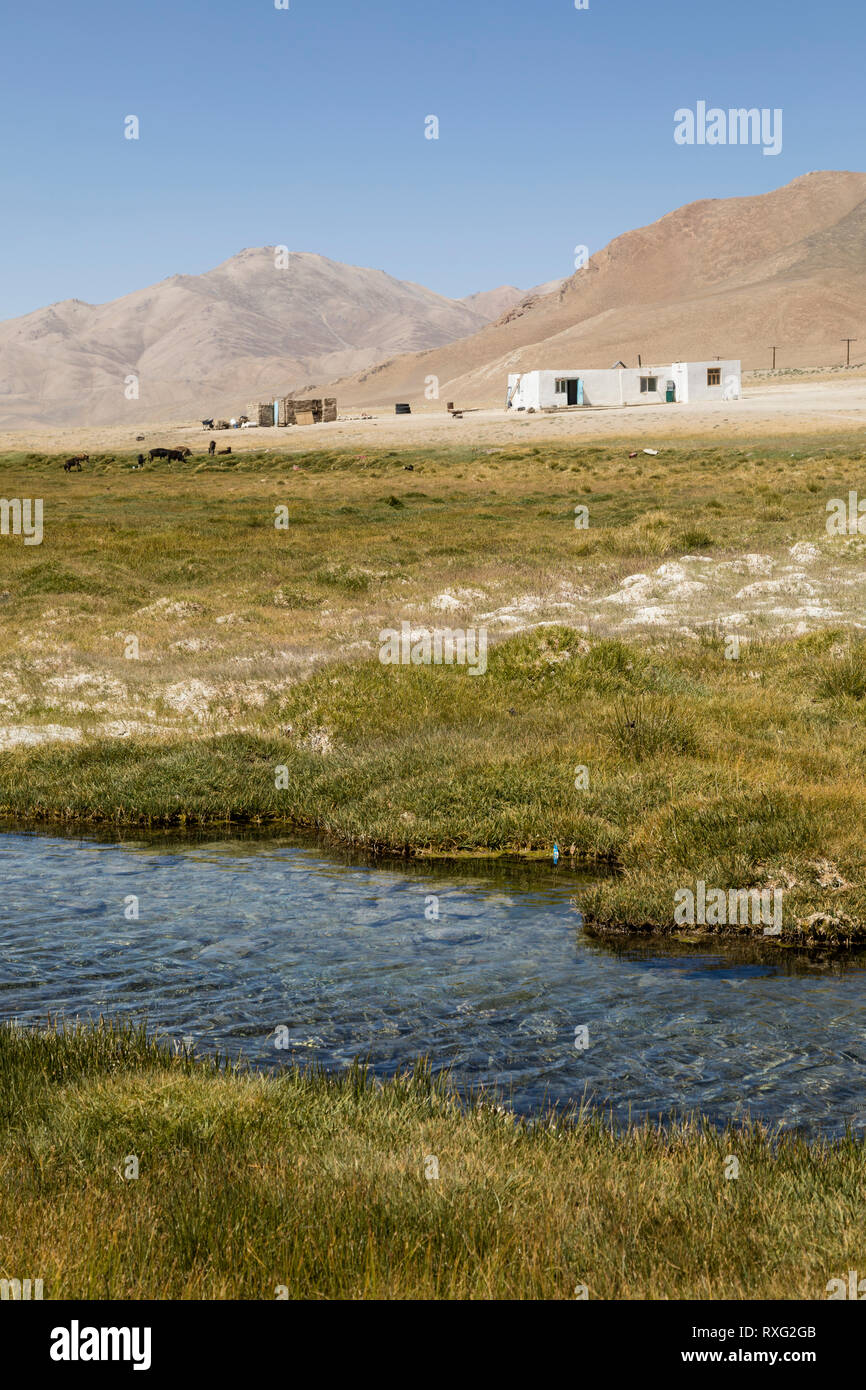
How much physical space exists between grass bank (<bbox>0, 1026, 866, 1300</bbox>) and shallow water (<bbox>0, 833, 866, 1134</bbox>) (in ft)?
3.58

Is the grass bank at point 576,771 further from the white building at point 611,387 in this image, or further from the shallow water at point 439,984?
the white building at point 611,387

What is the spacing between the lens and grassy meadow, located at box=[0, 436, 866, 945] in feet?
49.7

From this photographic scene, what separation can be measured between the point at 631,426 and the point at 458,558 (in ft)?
226

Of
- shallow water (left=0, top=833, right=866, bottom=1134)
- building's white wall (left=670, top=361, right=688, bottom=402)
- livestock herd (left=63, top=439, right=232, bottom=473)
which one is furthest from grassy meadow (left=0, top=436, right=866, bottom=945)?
building's white wall (left=670, top=361, right=688, bottom=402)

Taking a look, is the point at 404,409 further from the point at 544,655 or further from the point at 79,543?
the point at 544,655

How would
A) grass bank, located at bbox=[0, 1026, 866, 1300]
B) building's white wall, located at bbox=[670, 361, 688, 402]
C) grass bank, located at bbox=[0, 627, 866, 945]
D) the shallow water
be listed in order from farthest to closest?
building's white wall, located at bbox=[670, 361, 688, 402], grass bank, located at bbox=[0, 627, 866, 945], the shallow water, grass bank, located at bbox=[0, 1026, 866, 1300]

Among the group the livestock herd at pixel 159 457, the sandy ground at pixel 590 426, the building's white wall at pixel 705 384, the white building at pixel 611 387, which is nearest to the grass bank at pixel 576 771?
the sandy ground at pixel 590 426

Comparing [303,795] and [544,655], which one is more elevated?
[544,655]

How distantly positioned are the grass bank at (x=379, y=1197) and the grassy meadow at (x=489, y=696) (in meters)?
5.83

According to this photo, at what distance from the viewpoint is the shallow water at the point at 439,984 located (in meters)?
9.27

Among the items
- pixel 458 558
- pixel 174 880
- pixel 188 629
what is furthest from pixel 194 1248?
pixel 458 558

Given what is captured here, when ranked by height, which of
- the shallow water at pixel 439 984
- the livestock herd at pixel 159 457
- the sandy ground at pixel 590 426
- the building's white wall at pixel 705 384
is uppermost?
the building's white wall at pixel 705 384

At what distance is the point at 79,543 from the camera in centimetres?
4459

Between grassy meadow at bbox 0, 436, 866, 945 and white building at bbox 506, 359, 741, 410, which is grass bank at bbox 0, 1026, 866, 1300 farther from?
white building at bbox 506, 359, 741, 410
